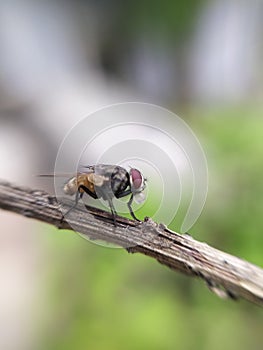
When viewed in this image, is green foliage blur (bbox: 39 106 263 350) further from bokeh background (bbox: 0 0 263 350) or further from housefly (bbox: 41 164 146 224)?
housefly (bbox: 41 164 146 224)

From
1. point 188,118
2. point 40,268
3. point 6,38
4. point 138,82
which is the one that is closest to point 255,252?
point 40,268

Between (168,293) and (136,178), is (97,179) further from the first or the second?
(168,293)

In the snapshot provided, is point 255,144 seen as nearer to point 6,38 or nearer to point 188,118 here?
point 188,118

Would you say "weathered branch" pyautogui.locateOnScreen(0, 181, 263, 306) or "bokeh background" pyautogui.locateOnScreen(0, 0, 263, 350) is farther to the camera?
"bokeh background" pyautogui.locateOnScreen(0, 0, 263, 350)

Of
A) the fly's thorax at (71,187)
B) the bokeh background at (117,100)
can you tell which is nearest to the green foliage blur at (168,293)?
the bokeh background at (117,100)

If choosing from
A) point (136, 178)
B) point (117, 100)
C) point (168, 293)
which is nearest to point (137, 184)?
point (136, 178)

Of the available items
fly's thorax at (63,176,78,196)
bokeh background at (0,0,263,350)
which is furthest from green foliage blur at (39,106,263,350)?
fly's thorax at (63,176,78,196)
